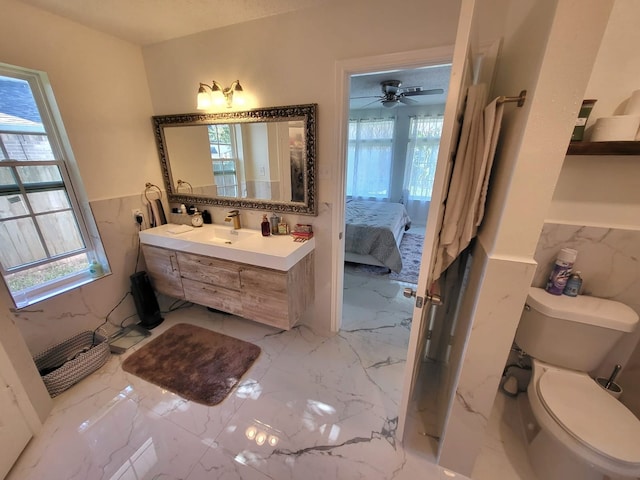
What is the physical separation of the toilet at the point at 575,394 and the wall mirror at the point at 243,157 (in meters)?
1.47

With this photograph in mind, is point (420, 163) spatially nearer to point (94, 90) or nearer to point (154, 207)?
point (154, 207)

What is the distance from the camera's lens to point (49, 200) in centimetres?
178

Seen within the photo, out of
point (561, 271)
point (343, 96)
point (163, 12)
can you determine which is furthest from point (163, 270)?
point (561, 271)

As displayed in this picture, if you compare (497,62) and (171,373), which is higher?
(497,62)

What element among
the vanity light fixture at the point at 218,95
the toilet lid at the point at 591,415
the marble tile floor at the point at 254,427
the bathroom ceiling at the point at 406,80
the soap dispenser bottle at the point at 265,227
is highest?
the bathroom ceiling at the point at 406,80

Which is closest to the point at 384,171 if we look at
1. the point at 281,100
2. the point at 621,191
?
the point at 281,100

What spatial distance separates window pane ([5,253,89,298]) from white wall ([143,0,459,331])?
1.30 metres

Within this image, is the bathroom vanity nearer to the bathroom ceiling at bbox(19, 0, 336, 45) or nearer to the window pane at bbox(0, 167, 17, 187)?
the window pane at bbox(0, 167, 17, 187)

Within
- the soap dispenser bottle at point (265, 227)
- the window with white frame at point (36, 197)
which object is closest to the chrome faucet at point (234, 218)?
the soap dispenser bottle at point (265, 227)

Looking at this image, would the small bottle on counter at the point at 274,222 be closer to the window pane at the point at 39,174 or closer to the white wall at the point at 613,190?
the window pane at the point at 39,174

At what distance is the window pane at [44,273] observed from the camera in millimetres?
1675

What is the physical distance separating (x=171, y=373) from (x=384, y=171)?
16.3ft

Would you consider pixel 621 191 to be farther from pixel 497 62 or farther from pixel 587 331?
pixel 497 62

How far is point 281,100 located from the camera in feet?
5.74
